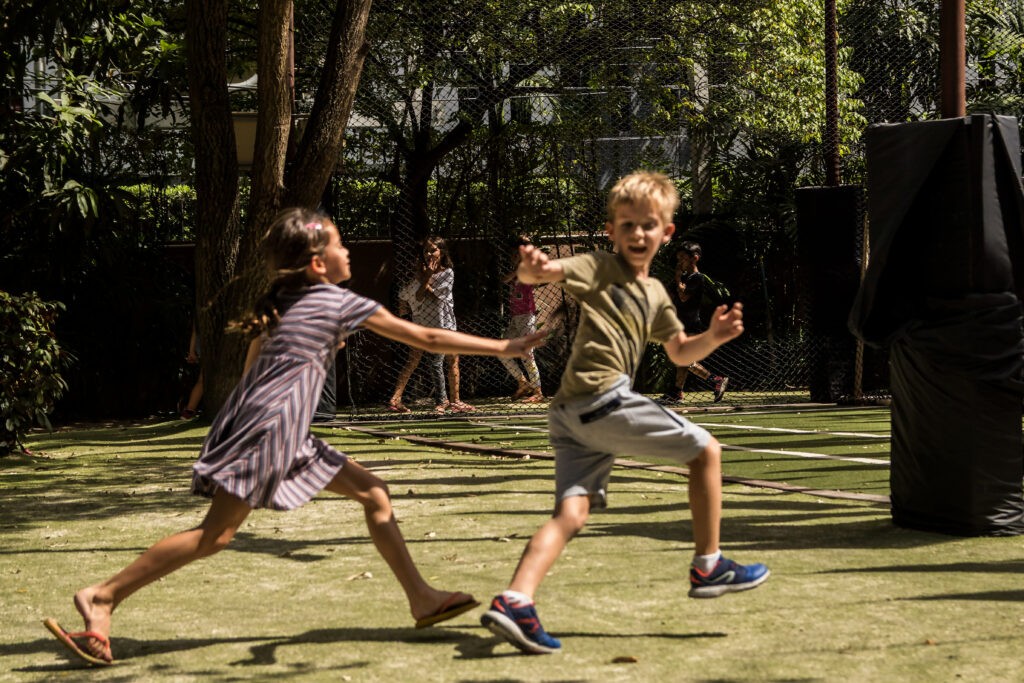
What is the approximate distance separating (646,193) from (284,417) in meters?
1.45

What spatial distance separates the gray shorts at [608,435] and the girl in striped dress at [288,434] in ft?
1.09

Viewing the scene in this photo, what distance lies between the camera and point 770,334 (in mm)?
17578

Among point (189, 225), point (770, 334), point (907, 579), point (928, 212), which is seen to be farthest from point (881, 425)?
point (189, 225)

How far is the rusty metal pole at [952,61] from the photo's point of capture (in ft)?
23.4

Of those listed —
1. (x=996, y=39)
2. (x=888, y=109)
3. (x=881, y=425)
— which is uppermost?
(x=996, y=39)

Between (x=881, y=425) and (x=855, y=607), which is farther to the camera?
(x=881, y=425)

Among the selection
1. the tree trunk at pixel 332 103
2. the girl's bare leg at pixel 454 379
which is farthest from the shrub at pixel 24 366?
the girl's bare leg at pixel 454 379

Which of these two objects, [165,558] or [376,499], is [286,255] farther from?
[165,558]

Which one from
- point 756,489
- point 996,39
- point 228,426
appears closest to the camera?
point 228,426

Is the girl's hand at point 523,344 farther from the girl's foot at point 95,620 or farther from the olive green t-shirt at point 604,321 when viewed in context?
the girl's foot at point 95,620

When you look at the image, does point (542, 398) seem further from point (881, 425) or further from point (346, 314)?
point (346, 314)

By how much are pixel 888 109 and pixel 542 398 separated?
5501mm

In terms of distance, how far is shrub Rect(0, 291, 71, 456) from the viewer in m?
10.9

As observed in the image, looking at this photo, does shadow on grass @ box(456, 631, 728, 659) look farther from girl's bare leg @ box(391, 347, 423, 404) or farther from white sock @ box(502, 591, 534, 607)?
girl's bare leg @ box(391, 347, 423, 404)
